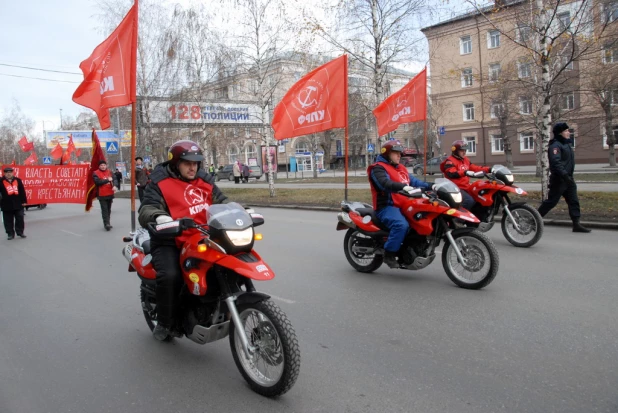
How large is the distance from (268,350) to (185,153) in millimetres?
1672

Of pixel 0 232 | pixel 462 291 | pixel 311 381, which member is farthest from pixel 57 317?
pixel 0 232

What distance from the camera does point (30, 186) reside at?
704 inches

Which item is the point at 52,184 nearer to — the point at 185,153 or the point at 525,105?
the point at 185,153

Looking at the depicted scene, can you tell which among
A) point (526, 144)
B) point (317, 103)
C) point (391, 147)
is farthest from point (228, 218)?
point (526, 144)

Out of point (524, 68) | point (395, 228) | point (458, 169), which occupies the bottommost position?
point (395, 228)

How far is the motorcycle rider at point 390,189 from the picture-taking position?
612 centimetres

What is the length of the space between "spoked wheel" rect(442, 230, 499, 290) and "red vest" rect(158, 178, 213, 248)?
3.19m

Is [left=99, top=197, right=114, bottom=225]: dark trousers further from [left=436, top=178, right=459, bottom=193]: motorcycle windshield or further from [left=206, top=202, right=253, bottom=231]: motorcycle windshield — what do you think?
[left=206, top=202, right=253, bottom=231]: motorcycle windshield

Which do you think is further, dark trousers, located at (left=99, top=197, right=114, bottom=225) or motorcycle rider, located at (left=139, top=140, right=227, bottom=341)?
dark trousers, located at (left=99, top=197, right=114, bottom=225)

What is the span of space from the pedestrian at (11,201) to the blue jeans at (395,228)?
1062 centimetres

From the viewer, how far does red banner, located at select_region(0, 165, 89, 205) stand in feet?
58.6

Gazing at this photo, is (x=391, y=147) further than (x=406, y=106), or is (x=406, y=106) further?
(x=406, y=106)

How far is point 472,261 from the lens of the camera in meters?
5.84

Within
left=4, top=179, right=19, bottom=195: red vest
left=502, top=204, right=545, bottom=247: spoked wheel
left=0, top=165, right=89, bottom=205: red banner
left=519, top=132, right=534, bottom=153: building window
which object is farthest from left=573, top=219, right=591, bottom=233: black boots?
left=519, top=132, right=534, bottom=153: building window
